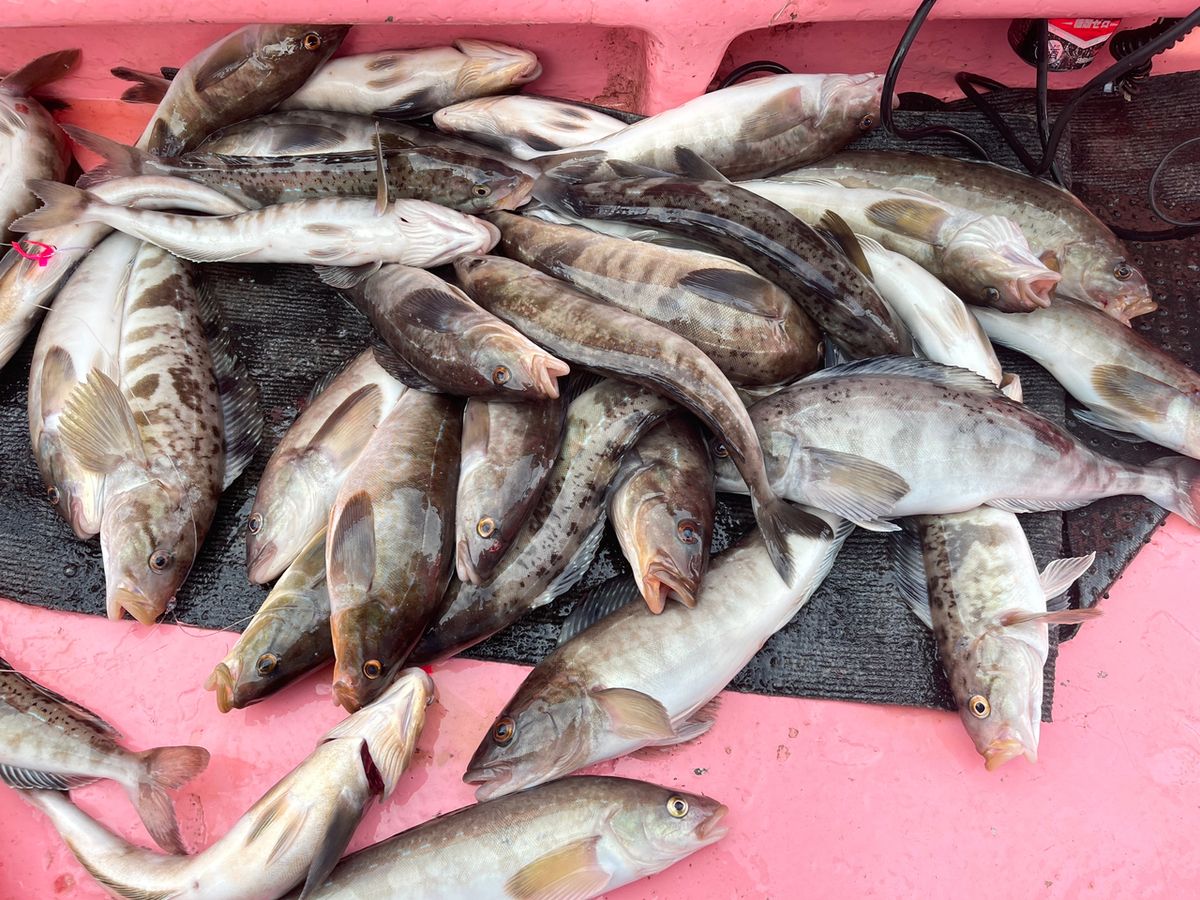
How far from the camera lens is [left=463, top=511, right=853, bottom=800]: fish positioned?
2.42 metres

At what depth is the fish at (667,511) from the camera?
8.14 ft

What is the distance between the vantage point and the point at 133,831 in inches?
104

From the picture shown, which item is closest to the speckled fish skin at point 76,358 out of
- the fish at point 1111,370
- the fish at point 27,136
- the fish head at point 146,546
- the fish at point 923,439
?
the fish head at point 146,546

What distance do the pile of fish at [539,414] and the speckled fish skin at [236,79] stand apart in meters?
0.02

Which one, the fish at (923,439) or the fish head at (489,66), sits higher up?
the fish head at (489,66)

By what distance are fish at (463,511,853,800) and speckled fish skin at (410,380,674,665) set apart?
25 centimetres

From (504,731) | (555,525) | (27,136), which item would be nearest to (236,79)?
(27,136)

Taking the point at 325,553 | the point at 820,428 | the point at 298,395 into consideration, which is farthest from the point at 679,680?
the point at 298,395

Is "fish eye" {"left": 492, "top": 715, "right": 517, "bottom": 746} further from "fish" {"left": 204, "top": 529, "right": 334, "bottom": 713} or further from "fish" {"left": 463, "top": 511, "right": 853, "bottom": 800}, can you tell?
"fish" {"left": 204, "top": 529, "right": 334, "bottom": 713}

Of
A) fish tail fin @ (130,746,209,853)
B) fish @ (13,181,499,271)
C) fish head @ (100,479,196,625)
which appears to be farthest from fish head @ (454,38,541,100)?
fish tail fin @ (130,746,209,853)

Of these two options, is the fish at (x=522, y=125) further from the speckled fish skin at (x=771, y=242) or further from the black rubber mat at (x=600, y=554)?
the black rubber mat at (x=600, y=554)

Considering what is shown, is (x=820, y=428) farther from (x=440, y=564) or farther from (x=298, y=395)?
(x=298, y=395)

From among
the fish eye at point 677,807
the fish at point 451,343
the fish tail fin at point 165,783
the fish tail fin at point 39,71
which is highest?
the fish tail fin at point 39,71

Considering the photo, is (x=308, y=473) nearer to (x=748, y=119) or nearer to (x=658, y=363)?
(x=658, y=363)
